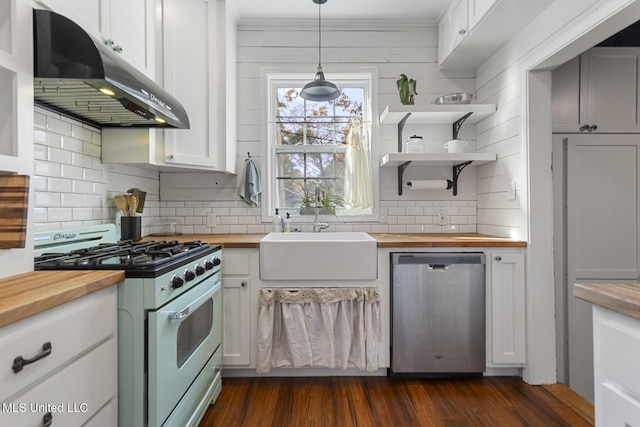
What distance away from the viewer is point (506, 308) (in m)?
Result: 2.10

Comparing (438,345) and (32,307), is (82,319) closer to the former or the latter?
(32,307)

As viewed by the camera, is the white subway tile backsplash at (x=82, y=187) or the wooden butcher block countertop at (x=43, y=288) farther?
the white subway tile backsplash at (x=82, y=187)

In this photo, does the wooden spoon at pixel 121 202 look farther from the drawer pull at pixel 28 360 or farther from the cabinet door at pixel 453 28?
the cabinet door at pixel 453 28

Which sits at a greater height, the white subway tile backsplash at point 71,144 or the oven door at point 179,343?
the white subway tile backsplash at point 71,144

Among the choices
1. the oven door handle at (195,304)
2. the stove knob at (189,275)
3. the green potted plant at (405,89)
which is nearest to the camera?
the oven door handle at (195,304)

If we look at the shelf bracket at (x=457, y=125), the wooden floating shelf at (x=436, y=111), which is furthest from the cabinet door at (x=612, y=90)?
the shelf bracket at (x=457, y=125)

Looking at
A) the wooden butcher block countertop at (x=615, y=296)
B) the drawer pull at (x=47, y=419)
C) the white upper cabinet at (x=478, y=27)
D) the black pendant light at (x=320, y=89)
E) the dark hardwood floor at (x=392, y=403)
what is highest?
the white upper cabinet at (x=478, y=27)

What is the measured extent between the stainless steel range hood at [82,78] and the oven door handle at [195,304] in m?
0.95

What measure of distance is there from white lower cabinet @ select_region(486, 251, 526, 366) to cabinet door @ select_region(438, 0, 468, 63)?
1.58 meters

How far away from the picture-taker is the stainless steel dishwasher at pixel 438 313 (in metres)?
2.07

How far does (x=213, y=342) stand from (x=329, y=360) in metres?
0.74

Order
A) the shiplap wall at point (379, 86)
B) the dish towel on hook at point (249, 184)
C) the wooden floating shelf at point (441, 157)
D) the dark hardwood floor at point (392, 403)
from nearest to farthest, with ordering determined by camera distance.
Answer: the dark hardwood floor at point (392, 403)
the wooden floating shelf at point (441, 157)
the dish towel on hook at point (249, 184)
the shiplap wall at point (379, 86)

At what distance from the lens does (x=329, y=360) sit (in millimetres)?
2053

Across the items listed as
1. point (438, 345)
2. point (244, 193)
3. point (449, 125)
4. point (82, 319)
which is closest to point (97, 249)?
point (82, 319)
